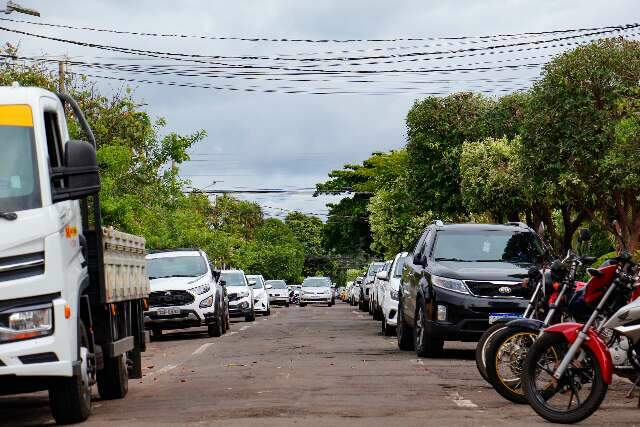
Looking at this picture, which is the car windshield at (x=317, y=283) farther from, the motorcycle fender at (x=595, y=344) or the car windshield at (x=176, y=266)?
the motorcycle fender at (x=595, y=344)

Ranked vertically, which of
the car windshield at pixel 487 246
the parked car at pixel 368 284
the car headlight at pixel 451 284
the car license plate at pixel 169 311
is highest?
the car windshield at pixel 487 246

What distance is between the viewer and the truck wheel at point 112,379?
1320cm

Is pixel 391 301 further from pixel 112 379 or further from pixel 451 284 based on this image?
pixel 112 379

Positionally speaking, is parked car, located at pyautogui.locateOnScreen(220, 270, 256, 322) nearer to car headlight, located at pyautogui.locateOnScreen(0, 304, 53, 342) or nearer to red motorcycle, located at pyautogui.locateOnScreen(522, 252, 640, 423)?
red motorcycle, located at pyautogui.locateOnScreen(522, 252, 640, 423)

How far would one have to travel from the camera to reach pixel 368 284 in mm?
44438

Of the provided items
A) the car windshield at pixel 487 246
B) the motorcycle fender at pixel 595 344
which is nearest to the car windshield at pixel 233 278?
the car windshield at pixel 487 246

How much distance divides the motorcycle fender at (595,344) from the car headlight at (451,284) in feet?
24.7

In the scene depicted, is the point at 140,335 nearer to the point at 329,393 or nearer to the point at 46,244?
the point at 329,393

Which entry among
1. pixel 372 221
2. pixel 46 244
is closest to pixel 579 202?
pixel 372 221

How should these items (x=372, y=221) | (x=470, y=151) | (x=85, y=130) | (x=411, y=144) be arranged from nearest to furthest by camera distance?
(x=85, y=130) → (x=470, y=151) → (x=411, y=144) → (x=372, y=221)

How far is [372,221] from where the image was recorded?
245 feet

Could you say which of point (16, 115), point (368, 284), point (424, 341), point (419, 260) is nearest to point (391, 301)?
point (419, 260)

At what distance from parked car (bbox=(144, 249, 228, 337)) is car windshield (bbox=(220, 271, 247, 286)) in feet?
32.7

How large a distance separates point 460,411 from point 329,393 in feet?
6.68
